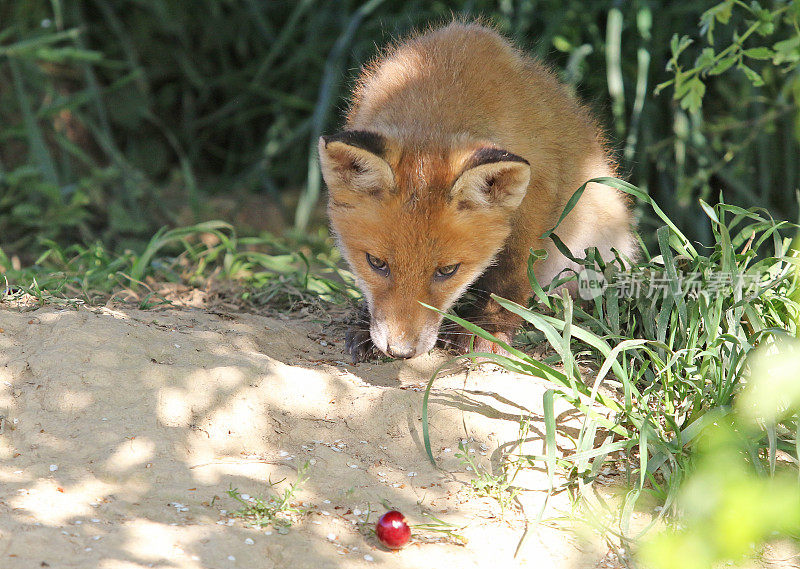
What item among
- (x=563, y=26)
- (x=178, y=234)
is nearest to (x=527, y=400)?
(x=178, y=234)

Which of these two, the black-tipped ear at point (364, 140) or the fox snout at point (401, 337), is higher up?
the black-tipped ear at point (364, 140)

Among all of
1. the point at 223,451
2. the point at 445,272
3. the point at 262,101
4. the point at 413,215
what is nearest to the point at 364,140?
the point at 413,215

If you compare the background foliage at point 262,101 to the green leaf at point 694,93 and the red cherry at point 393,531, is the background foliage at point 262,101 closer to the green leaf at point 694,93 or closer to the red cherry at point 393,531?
the green leaf at point 694,93

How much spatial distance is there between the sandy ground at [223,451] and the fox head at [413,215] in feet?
0.96

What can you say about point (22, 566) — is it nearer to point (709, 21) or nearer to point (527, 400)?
point (527, 400)

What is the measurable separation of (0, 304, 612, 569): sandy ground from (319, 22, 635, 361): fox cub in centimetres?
42

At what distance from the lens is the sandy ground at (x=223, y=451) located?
213 centimetres

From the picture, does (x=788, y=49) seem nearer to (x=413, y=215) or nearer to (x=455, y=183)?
(x=455, y=183)

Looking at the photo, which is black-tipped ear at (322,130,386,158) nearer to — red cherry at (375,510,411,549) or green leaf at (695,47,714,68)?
red cherry at (375,510,411,549)

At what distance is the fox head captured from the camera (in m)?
3.06

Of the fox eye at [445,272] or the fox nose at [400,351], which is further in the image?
the fox eye at [445,272]

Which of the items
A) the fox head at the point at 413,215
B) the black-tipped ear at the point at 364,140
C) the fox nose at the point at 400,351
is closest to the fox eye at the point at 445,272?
the fox head at the point at 413,215

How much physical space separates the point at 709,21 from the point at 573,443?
2.30 metres

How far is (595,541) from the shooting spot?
2348 mm
